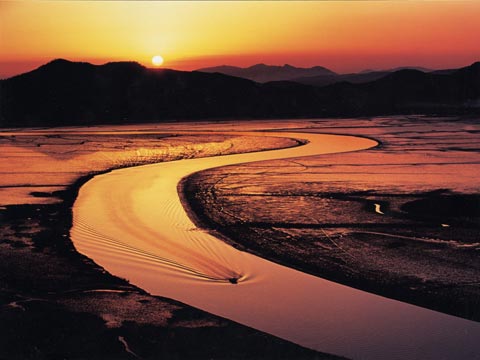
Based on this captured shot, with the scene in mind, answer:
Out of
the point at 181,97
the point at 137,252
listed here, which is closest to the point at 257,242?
the point at 137,252

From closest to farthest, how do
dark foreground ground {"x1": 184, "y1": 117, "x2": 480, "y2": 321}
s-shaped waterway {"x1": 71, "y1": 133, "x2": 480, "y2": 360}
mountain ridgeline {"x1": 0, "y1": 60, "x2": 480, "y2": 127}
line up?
1. s-shaped waterway {"x1": 71, "y1": 133, "x2": 480, "y2": 360}
2. dark foreground ground {"x1": 184, "y1": 117, "x2": 480, "y2": 321}
3. mountain ridgeline {"x1": 0, "y1": 60, "x2": 480, "y2": 127}

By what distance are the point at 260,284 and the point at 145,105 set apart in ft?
142

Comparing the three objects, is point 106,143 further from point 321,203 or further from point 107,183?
point 321,203

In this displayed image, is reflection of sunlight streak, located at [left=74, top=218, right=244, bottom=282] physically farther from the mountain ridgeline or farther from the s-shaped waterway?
the mountain ridgeline

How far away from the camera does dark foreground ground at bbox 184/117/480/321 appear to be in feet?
20.9

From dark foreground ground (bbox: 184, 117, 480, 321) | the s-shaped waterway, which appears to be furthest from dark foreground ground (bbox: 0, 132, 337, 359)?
dark foreground ground (bbox: 184, 117, 480, 321)

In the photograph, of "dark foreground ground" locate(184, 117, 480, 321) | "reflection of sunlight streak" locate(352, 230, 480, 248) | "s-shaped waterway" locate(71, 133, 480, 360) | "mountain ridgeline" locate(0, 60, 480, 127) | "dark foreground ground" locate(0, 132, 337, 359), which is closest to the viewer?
"dark foreground ground" locate(0, 132, 337, 359)

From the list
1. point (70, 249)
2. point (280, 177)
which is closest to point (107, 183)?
point (280, 177)

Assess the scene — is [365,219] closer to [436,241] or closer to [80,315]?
[436,241]

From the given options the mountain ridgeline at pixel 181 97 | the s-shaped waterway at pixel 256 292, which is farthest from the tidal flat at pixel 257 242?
the mountain ridgeline at pixel 181 97

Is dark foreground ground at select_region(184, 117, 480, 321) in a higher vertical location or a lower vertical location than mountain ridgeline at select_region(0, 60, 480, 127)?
lower

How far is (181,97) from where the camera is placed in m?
50.7

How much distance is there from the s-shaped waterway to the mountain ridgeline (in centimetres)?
3200

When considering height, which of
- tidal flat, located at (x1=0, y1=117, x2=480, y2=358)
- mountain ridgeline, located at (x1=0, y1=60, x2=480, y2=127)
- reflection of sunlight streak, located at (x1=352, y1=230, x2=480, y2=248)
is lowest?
→ reflection of sunlight streak, located at (x1=352, y1=230, x2=480, y2=248)
